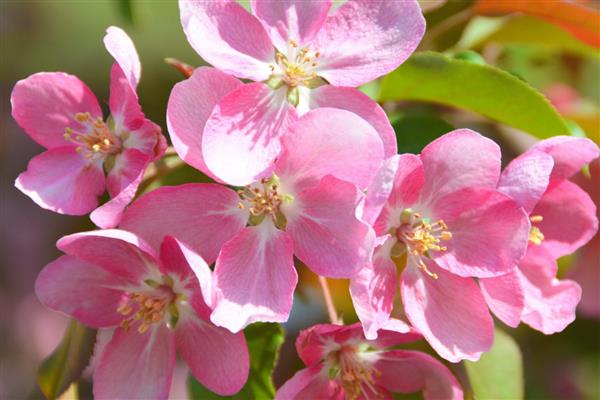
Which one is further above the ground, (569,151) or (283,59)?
(283,59)

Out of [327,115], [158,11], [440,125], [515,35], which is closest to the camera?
[327,115]

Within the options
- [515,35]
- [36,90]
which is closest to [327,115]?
[36,90]

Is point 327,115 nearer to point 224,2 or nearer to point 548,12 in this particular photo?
point 224,2

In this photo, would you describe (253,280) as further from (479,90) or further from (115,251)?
(479,90)

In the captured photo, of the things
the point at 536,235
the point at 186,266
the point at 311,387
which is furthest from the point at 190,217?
the point at 536,235

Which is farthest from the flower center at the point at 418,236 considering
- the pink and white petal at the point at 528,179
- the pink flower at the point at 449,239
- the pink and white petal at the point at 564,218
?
the pink and white petal at the point at 564,218

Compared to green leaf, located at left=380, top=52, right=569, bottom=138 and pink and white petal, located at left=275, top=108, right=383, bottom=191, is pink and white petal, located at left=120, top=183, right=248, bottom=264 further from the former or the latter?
green leaf, located at left=380, top=52, right=569, bottom=138
